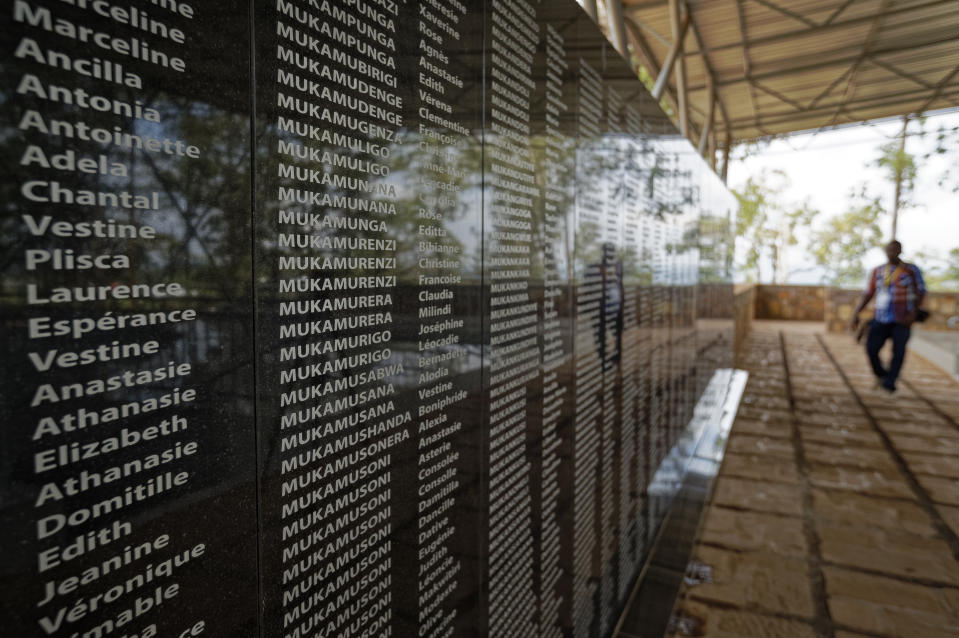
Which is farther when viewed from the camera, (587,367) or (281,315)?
(587,367)

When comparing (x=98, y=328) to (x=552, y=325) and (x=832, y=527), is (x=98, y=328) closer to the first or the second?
(x=552, y=325)

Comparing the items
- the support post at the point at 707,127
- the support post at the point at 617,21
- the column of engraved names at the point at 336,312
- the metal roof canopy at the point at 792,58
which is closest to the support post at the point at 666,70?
the metal roof canopy at the point at 792,58

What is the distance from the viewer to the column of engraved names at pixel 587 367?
1778mm

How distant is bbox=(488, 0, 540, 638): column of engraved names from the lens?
1272 mm

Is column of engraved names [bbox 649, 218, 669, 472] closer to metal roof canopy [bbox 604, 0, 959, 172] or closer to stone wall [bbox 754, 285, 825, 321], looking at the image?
metal roof canopy [bbox 604, 0, 959, 172]

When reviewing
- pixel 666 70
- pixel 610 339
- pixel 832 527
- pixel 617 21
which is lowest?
pixel 832 527

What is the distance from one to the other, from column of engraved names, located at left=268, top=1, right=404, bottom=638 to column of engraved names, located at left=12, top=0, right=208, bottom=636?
149 mm

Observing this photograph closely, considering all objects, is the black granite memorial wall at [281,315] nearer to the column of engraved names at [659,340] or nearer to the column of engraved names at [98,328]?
the column of engraved names at [98,328]

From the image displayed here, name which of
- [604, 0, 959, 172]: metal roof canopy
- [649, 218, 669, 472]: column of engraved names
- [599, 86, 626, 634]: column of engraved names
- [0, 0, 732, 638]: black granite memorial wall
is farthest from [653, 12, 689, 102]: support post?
[0, 0, 732, 638]: black granite memorial wall

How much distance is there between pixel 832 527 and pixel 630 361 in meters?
1.94

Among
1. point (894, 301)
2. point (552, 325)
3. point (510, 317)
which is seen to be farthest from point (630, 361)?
point (894, 301)

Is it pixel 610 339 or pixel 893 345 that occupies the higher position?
pixel 610 339

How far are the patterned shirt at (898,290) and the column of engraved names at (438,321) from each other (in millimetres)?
6674

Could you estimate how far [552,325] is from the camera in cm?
159
